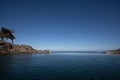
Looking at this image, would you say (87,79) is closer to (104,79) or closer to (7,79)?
(104,79)

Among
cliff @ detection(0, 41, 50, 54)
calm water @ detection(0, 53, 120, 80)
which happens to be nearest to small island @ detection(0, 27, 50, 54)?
cliff @ detection(0, 41, 50, 54)

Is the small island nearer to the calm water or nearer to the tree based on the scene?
the tree

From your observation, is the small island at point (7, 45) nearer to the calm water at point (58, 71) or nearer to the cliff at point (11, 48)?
the cliff at point (11, 48)

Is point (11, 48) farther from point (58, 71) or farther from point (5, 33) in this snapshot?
point (58, 71)

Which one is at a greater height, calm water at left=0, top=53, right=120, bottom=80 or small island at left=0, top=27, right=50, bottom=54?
small island at left=0, top=27, right=50, bottom=54

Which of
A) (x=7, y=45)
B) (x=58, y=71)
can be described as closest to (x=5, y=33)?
(x=7, y=45)

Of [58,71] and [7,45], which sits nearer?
[58,71]

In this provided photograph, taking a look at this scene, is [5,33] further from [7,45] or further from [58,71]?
[58,71]

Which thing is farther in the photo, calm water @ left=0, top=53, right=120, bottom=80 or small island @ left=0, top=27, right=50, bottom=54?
small island @ left=0, top=27, right=50, bottom=54

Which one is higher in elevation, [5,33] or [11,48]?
[5,33]

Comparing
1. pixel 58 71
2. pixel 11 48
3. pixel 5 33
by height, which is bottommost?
pixel 58 71

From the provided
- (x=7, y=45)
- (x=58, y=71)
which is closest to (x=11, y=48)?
(x=7, y=45)

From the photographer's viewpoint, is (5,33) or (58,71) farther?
(5,33)

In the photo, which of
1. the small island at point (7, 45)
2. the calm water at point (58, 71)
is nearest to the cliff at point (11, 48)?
the small island at point (7, 45)
